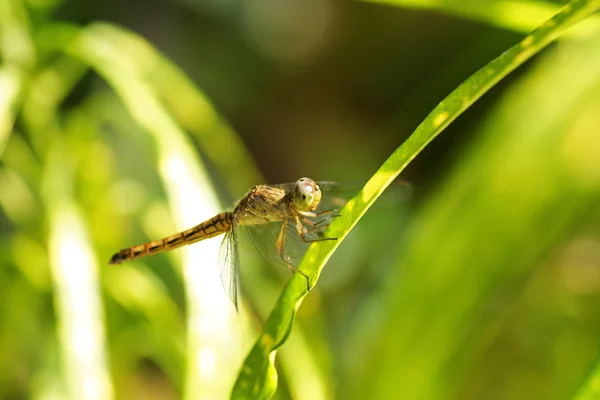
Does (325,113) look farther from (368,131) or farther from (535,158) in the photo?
(535,158)

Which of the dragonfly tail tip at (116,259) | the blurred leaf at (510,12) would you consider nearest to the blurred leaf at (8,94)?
the dragonfly tail tip at (116,259)

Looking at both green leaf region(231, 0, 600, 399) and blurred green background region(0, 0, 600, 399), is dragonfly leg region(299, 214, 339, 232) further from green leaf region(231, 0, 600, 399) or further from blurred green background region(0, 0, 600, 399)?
green leaf region(231, 0, 600, 399)

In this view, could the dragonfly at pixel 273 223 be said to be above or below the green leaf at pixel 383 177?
above

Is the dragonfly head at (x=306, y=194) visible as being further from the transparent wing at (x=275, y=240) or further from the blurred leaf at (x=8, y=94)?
the blurred leaf at (x=8, y=94)

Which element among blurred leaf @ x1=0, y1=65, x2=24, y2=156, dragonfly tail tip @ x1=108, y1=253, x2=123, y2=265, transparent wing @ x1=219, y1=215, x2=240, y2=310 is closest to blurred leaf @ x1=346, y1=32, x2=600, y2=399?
transparent wing @ x1=219, y1=215, x2=240, y2=310

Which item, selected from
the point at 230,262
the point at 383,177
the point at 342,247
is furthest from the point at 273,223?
the point at 342,247

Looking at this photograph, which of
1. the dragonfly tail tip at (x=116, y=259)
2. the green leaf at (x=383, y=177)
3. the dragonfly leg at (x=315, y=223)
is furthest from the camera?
the dragonfly tail tip at (x=116, y=259)

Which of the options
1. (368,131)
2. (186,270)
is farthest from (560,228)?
(368,131)
